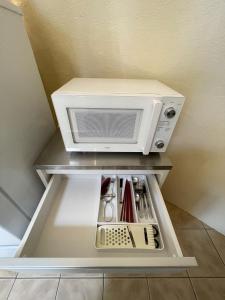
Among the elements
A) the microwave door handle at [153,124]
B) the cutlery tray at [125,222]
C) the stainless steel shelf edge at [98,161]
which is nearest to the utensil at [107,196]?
the cutlery tray at [125,222]

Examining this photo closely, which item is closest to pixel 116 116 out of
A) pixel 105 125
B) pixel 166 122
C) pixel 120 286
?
pixel 105 125

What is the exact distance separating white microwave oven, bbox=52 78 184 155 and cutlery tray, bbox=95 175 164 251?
9.3 inches

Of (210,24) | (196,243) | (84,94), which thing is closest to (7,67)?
(84,94)

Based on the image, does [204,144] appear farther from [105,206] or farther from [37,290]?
[37,290]

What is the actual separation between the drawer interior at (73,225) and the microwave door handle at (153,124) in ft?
0.74

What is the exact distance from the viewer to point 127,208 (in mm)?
692

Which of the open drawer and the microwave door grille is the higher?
the microwave door grille

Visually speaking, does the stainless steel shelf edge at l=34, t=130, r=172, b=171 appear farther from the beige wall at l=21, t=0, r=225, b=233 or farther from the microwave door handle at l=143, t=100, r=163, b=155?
the beige wall at l=21, t=0, r=225, b=233

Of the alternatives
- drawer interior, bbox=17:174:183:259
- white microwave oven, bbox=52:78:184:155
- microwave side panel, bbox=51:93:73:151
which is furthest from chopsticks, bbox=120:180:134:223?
microwave side panel, bbox=51:93:73:151

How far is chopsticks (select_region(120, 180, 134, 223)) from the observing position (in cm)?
66

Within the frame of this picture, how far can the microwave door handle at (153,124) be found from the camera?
0.52 metres

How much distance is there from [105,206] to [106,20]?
0.86 metres

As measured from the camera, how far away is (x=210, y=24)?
65cm

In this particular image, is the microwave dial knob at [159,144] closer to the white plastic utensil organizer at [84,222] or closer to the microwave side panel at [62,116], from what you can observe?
the white plastic utensil organizer at [84,222]
